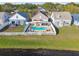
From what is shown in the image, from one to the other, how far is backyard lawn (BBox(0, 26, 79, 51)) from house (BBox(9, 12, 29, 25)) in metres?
0.16

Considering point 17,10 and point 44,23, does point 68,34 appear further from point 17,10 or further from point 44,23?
point 17,10

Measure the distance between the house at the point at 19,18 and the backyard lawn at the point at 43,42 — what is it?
6.1 inches

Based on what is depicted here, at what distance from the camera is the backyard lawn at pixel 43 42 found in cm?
294

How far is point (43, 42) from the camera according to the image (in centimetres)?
295

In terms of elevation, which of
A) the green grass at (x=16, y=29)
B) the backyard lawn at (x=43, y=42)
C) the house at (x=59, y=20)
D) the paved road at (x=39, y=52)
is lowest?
the paved road at (x=39, y=52)

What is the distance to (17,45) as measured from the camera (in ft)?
9.66

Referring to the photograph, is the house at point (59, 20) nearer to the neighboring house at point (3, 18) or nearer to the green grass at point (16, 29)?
the green grass at point (16, 29)

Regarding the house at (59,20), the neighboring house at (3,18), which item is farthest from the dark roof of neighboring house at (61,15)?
the neighboring house at (3,18)

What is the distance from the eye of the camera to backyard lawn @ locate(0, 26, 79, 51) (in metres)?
2.94

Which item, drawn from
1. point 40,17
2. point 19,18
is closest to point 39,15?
point 40,17

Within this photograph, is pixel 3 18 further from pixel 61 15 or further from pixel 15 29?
→ pixel 61 15

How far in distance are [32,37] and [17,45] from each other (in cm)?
17

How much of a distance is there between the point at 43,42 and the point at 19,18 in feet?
1.13

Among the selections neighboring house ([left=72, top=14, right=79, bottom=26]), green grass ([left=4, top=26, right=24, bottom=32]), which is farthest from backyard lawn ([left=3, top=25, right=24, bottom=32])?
neighboring house ([left=72, top=14, right=79, bottom=26])
